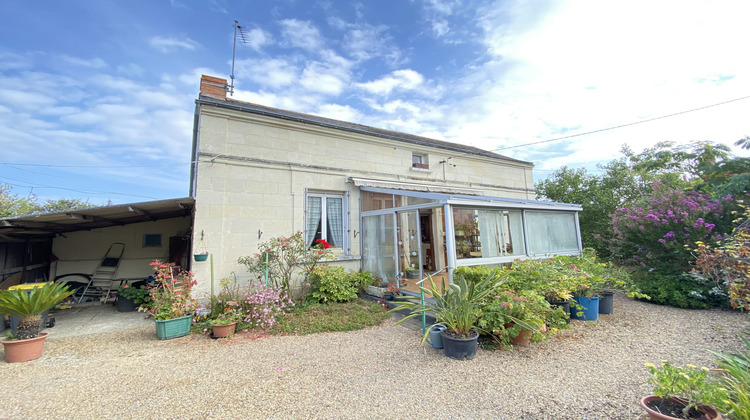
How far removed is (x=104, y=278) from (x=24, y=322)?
5.33 meters

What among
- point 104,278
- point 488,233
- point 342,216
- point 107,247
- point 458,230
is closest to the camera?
point 458,230

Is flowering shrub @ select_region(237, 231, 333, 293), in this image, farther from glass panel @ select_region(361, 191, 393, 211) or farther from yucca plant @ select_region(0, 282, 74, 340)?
yucca plant @ select_region(0, 282, 74, 340)

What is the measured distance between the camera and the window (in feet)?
31.8

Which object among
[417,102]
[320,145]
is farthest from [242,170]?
[417,102]

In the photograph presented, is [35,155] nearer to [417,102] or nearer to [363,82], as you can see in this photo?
[363,82]

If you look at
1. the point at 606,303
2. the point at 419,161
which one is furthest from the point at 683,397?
the point at 419,161

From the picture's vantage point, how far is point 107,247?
Result: 366 inches

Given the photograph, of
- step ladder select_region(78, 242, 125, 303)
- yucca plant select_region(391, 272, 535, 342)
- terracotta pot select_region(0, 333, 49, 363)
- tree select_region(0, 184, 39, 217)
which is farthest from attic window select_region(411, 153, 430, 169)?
tree select_region(0, 184, 39, 217)

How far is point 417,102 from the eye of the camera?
9828 millimetres

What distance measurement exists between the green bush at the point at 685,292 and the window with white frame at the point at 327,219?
24.6 feet

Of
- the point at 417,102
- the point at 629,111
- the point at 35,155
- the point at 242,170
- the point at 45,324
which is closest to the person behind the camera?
the point at 45,324

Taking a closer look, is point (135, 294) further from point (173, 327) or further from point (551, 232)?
point (551, 232)

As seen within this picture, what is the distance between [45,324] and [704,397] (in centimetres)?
992

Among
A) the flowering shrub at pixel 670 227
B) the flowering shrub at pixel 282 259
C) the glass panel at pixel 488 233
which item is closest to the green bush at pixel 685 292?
the flowering shrub at pixel 670 227
